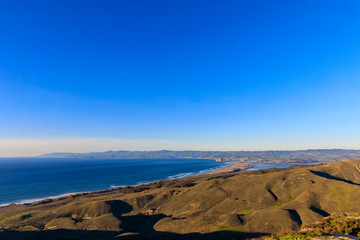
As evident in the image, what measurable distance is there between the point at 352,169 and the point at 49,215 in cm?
15480

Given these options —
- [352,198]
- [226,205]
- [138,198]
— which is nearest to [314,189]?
[352,198]

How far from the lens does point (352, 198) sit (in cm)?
6316

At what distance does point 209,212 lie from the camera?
225ft

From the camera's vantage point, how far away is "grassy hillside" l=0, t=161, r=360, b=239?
176 feet

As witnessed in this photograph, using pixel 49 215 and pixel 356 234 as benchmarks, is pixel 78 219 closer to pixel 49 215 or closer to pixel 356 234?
pixel 49 215

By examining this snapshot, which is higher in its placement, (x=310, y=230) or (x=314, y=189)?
(x=310, y=230)

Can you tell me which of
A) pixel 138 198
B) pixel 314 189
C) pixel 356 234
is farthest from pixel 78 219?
pixel 314 189

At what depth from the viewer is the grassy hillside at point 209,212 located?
5362cm

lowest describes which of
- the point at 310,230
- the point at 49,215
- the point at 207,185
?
the point at 49,215

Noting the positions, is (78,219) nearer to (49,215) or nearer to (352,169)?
(49,215)

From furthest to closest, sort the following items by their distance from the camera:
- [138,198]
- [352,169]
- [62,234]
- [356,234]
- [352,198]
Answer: [352,169], [138,198], [352,198], [62,234], [356,234]

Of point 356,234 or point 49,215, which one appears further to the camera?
point 49,215

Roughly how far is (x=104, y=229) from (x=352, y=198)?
80.4m

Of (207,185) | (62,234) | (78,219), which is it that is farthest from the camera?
(207,185)
